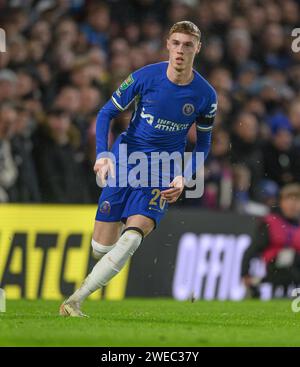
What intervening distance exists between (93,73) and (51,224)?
2539 millimetres

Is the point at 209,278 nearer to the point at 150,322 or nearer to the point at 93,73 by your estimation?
the point at 93,73

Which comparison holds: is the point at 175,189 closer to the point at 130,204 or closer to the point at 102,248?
the point at 130,204

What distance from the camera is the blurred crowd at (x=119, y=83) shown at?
12797 mm

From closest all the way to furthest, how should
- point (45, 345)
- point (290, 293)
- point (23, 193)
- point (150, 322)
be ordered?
point (45, 345) < point (150, 322) < point (23, 193) < point (290, 293)

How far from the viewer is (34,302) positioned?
11.3m

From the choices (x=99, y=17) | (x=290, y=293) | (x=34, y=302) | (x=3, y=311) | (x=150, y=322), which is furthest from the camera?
(x=99, y=17)

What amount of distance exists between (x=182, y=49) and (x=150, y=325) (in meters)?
2.30

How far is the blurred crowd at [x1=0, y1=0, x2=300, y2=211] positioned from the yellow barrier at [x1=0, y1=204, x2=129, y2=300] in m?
0.22

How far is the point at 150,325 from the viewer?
8398 mm

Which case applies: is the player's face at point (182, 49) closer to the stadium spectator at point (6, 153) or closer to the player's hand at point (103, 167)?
the player's hand at point (103, 167)

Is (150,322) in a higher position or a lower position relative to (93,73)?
lower

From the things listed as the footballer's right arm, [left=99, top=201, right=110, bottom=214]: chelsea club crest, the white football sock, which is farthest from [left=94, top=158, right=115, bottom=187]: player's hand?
A: [left=99, top=201, right=110, bottom=214]: chelsea club crest

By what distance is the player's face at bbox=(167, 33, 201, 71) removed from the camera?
8812mm
